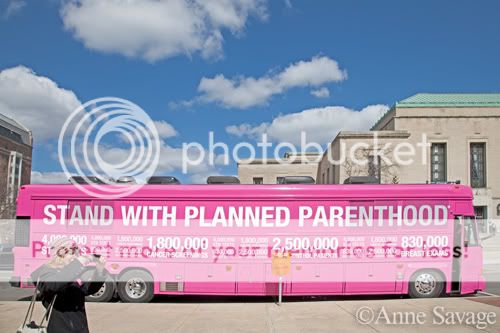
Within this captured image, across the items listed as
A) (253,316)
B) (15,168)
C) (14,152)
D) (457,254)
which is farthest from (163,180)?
(15,168)

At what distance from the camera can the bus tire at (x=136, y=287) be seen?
1352cm

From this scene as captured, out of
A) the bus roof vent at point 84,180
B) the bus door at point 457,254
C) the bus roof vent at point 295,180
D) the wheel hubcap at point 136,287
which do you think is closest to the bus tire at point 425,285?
the bus door at point 457,254

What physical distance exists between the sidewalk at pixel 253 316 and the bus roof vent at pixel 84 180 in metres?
3.54

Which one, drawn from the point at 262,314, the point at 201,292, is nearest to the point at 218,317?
the point at 262,314

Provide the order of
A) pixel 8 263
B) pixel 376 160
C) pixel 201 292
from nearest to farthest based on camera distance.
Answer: pixel 201 292, pixel 8 263, pixel 376 160

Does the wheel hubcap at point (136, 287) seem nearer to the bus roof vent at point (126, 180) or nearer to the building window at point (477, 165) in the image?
the bus roof vent at point (126, 180)

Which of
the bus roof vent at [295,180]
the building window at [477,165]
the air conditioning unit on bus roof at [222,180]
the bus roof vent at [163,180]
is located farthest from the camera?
the building window at [477,165]

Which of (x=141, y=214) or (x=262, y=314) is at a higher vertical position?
(x=141, y=214)

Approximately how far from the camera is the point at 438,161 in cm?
5884

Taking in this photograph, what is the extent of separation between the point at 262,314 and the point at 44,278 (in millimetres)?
6612

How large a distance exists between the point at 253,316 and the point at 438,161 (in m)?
53.1

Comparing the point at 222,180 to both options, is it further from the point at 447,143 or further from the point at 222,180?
the point at 447,143

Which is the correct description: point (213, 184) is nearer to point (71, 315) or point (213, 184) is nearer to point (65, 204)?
point (65, 204)

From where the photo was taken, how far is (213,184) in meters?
14.2
